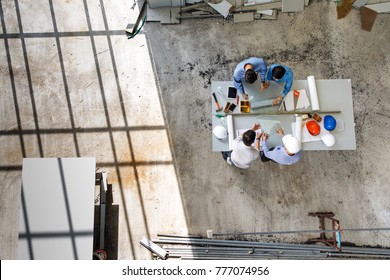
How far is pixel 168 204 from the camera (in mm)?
6500

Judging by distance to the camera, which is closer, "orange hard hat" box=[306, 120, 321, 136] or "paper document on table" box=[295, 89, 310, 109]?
"orange hard hat" box=[306, 120, 321, 136]

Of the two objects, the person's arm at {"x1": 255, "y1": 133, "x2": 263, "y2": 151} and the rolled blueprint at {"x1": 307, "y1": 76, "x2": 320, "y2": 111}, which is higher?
the rolled blueprint at {"x1": 307, "y1": 76, "x2": 320, "y2": 111}

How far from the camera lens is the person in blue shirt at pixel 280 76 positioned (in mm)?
5484

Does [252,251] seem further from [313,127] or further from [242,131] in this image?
[313,127]

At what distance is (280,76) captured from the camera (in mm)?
5527

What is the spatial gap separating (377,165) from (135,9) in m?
4.33

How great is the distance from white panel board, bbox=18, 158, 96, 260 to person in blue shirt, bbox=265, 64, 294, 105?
2401mm

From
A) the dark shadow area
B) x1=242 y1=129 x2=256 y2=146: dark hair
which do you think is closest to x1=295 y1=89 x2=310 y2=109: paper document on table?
x1=242 y1=129 x2=256 y2=146: dark hair

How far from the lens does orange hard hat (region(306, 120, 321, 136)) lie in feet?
18.4

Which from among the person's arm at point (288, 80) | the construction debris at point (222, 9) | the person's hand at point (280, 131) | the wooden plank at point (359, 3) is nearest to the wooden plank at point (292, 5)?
the construction debris at point (222, 9)

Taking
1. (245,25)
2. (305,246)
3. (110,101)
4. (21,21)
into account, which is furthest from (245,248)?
(21,21)

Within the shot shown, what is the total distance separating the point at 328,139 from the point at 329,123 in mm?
212

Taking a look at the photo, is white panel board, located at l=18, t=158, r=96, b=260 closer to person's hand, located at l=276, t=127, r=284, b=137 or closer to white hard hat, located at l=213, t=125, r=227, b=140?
white hard hat, located at l=213, t=125, r=227, b=140

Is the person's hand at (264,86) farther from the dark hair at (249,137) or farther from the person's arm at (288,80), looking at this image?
the dark hair at (249,137)
